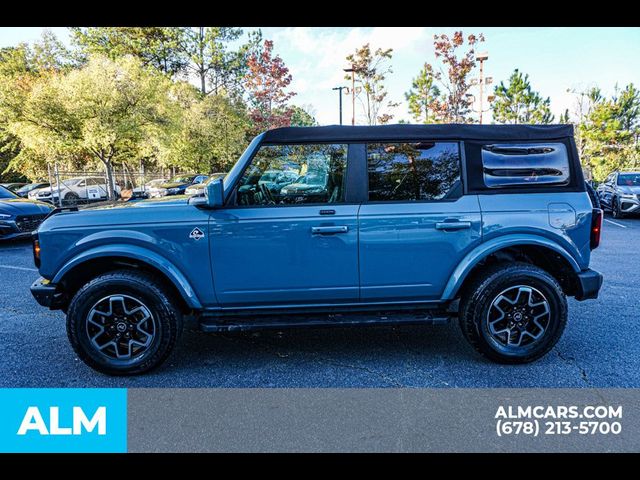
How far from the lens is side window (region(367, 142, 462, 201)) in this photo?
354 centimetres

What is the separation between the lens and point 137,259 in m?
3.33

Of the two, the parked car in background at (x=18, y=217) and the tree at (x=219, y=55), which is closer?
the parked car in background at (x=18, y=217)

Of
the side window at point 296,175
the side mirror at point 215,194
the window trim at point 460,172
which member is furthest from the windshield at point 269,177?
the window trim at point 460,172

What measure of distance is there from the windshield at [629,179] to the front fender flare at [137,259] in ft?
50.4

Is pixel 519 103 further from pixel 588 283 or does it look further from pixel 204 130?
pixel 588 283

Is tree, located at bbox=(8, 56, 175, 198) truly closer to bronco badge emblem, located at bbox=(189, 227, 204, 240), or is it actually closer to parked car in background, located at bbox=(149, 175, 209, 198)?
parked car in background, located at bbox=(149, 175, 209, 198)

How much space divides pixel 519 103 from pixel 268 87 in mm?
18707

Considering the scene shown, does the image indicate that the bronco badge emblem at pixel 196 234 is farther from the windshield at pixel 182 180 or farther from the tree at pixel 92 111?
the windshield at pixel 182 180

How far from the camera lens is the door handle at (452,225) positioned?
135 inches

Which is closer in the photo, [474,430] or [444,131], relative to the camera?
[474,430]

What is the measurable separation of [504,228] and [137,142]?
65.9 feet

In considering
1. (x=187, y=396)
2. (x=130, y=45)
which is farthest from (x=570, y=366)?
(x=130, y=45)

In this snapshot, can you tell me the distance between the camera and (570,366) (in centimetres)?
348

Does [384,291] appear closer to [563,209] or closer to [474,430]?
[474,430]
